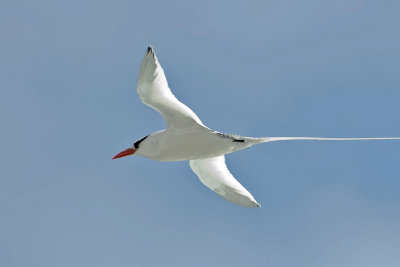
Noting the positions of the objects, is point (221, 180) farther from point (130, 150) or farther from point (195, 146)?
point (130, 150)

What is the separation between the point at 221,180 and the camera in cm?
1452

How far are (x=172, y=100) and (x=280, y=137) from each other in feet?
7.64

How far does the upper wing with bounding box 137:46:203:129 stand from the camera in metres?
11.5

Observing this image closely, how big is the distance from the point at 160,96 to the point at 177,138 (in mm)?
1181

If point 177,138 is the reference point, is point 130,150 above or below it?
below

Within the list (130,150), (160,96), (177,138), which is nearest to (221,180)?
(177,138)

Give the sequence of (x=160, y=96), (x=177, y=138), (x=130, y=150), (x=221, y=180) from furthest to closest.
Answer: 1. (x=221, y=180)
2. (x=130, y=150)
3. (x=177, y=138)
4. (x=160, y=96)

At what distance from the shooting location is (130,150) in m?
13.8

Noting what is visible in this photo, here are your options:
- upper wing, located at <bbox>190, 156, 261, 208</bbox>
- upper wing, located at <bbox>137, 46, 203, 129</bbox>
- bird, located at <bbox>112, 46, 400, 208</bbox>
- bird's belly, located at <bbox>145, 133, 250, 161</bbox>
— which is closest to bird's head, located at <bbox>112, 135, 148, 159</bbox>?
bird, located at <bbox>112, 46, 400, 208</bbox>

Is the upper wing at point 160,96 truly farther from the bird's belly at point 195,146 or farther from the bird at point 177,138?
the bird's belly at point 195,146

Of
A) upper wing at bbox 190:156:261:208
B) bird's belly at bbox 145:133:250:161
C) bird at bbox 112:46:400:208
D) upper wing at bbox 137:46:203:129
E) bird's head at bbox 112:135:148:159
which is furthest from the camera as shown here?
upper wing at bbox 190:156:261:208

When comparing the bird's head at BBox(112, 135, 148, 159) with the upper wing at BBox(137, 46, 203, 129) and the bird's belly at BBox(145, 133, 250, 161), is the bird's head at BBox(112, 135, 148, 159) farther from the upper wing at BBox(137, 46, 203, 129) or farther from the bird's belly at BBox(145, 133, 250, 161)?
the upper wing at BBox(137, 46, 203, 129)

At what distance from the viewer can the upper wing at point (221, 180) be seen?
14.2 m

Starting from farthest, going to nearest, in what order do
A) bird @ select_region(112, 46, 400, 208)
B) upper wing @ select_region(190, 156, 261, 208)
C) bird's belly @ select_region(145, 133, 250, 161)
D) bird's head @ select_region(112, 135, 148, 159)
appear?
upper wing @ select_region(190, 156, 261, 208) < bird's head @ select_region(112, 135, 148, 159) < bird's belly @ select_region(145, 133, 250, 161) < bird @ select_region(112, 46, 400, 208)
